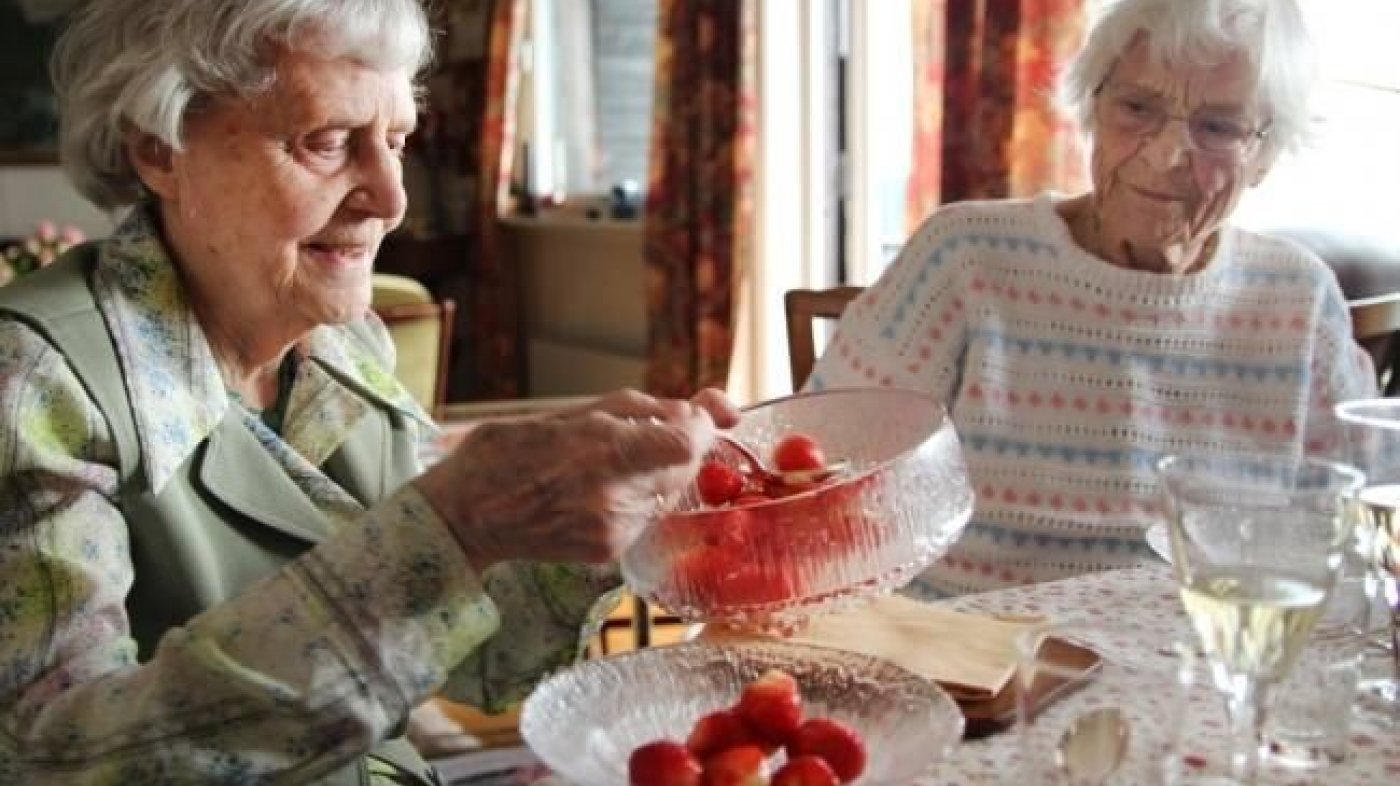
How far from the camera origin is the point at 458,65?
5266 mm

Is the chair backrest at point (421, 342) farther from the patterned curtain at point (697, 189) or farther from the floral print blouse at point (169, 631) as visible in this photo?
the floral print blouse at point (169, 631)

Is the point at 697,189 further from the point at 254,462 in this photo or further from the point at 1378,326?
the point at 254,462

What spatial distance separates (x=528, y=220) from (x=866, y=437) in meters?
3.95

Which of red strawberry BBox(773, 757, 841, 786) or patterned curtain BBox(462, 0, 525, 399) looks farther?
patterned curtain BBox(462, 0, 525, 399)

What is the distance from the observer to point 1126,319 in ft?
5.68

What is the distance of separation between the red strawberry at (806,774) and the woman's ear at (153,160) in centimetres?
70

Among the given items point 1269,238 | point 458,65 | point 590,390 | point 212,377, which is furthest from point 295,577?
point 458,65

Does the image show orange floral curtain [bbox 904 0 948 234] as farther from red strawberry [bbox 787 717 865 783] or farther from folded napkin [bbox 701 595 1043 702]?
red strawberry [bbox 787 717 865 783]

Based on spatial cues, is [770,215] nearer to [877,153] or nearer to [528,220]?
[877,153]

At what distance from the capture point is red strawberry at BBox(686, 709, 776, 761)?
2.71ft

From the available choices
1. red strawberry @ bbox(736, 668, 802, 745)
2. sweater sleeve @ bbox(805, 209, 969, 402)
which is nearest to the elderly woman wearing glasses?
sweater sleeve @ bbox(805, 209, 969, 402)

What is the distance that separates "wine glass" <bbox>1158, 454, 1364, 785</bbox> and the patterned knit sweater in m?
0.82

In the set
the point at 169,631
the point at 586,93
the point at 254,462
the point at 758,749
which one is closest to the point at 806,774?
the point at 758,749

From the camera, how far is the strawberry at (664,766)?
790 millimetres
